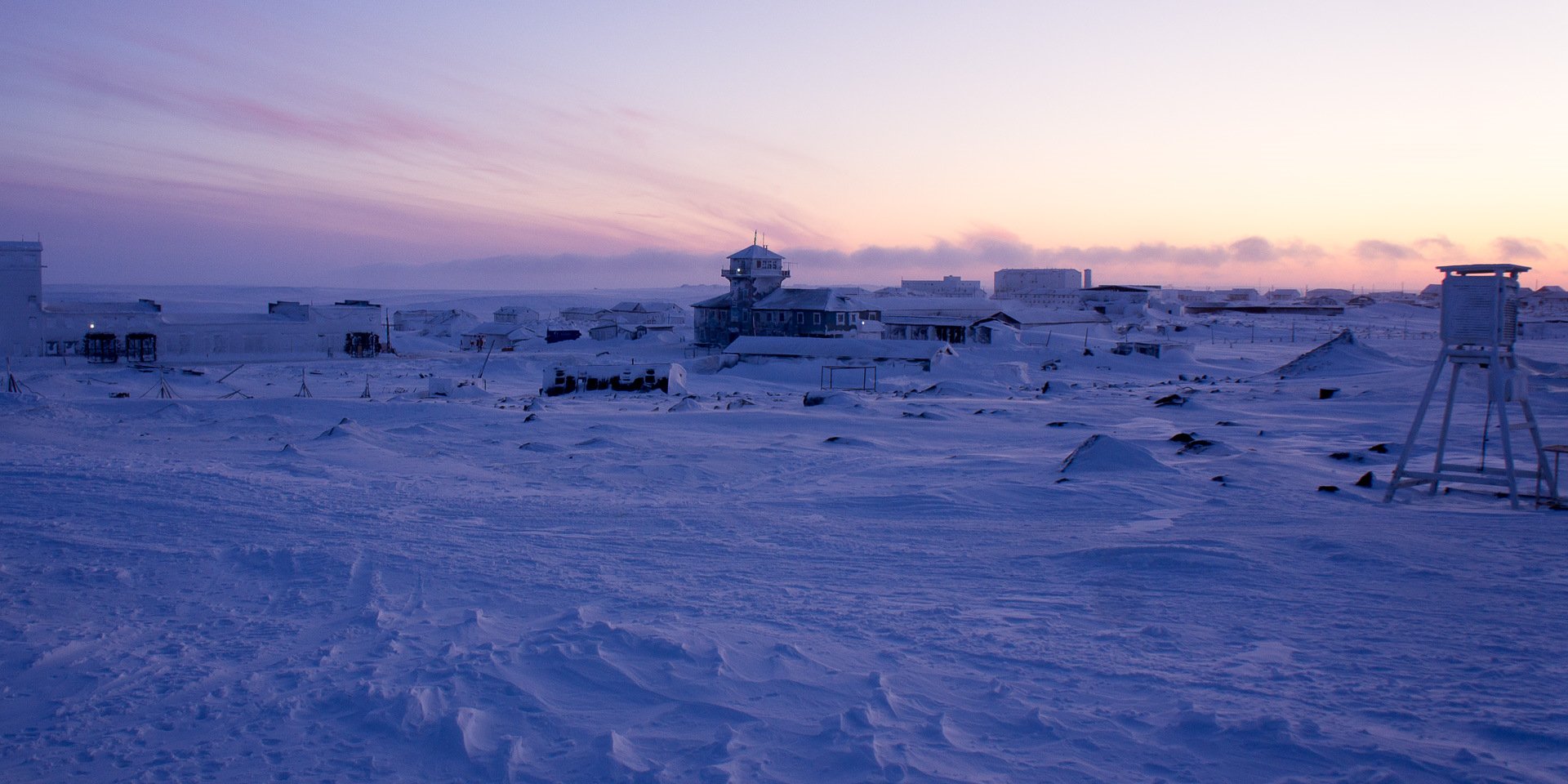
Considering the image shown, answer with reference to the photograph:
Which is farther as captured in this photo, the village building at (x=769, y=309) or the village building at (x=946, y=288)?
the village building at (x=946, y=288)

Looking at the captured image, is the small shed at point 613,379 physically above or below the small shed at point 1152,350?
below

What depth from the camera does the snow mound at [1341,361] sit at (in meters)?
35.7

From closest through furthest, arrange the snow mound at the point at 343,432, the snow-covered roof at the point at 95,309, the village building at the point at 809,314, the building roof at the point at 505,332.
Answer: the snow mound at the point at 343,432 → the snow-covered roof at the point at 95,309 → the village building at the point at 809,314 → the building roof at the point at 505,332

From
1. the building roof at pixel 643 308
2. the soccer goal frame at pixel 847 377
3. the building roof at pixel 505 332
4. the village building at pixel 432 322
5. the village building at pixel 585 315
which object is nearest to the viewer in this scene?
the soccer goal frame at pixel 847 377

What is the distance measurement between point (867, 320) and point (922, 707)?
4953 centimetres

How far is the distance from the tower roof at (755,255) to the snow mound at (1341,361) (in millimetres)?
28607

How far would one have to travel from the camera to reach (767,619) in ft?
23.1

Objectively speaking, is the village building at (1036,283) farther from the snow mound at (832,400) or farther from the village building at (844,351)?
the snow mound at (832,400)

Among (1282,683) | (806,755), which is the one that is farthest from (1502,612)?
(806,755)

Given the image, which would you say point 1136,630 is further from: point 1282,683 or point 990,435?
point 990,435

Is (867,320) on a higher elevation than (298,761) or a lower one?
higher

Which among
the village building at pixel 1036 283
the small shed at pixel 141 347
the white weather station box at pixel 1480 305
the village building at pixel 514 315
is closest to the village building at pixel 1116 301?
the village building at pixel 1036 283

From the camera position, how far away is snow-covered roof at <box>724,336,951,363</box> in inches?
1668

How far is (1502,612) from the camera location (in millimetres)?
6953
